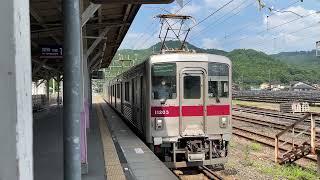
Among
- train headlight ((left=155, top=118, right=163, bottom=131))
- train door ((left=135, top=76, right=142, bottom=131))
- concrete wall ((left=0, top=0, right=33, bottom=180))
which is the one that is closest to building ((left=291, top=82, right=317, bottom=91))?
train door ((left=135, top=76, right=142, bottom=131))

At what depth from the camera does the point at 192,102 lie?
10.8 m

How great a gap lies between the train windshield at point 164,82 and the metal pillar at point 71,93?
7494 millimetres

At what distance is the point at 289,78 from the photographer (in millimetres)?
109688

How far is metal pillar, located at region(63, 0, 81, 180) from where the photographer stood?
10.1 ft

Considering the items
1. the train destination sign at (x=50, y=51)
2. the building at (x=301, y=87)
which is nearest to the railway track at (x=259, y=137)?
the train destination sign at (x=50, y=51)

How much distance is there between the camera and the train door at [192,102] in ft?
34.9

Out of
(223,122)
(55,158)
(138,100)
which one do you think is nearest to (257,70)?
(138,100)

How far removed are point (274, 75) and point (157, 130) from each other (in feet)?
323

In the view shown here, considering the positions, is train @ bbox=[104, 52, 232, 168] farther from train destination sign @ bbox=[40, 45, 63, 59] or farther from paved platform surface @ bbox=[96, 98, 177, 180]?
train destination sign @ bbox=[40, 45, 63, 59]

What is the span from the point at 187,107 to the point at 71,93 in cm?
763

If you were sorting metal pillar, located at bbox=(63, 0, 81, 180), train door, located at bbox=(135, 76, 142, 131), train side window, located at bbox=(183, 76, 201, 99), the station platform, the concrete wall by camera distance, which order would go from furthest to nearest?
train door, located at bbox=(135, 76, 142, 131)
train side window, located at bbox=(183, 76, 201, 99)
the station platform
metal pillar, located at bbox=(63, 0, 81, 180)
the concrete wall

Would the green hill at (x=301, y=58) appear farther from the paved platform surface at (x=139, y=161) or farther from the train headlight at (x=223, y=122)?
the train headlight at (x=223, y=122)

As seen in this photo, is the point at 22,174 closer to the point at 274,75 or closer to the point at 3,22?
the point at 3,22

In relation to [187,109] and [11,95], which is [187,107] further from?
[11,95]
